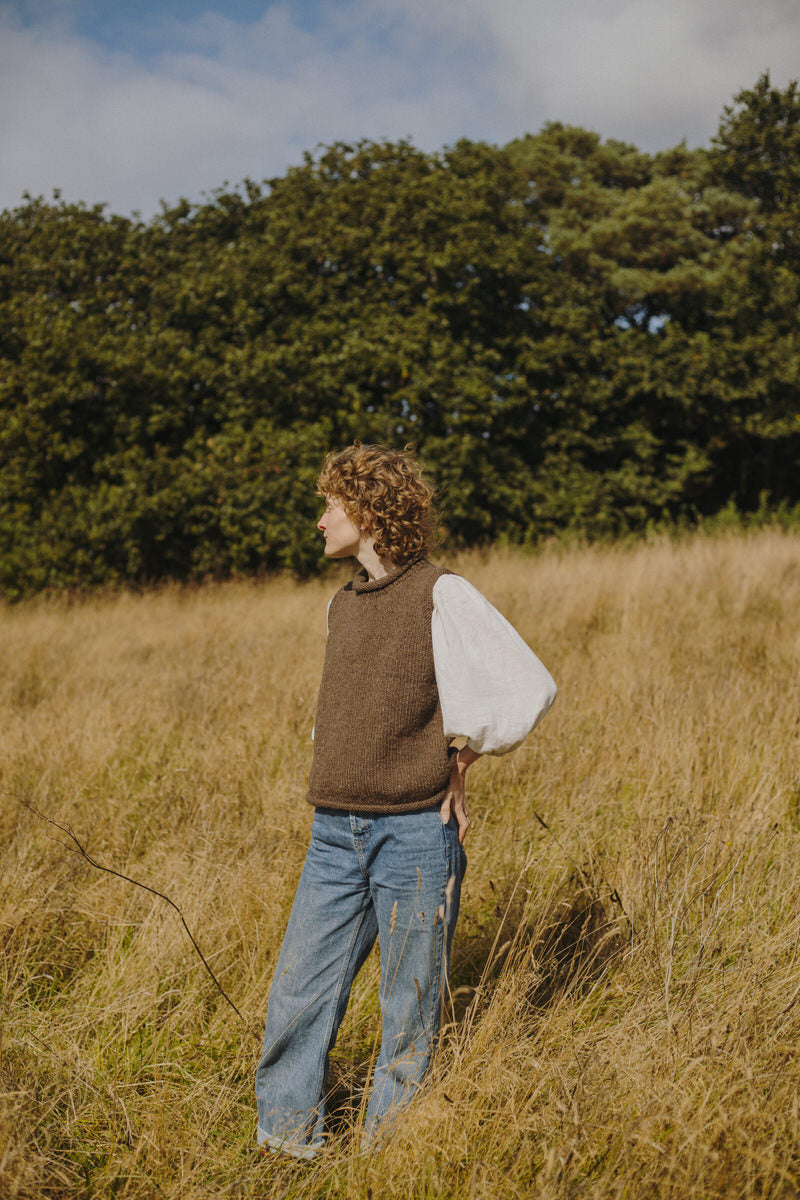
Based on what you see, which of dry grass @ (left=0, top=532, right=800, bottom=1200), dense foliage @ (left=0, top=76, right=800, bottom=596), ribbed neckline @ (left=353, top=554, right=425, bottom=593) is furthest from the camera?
dense foliage @ (left=0, top=76, right=800, bottom=596)

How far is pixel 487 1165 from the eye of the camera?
5.47ft

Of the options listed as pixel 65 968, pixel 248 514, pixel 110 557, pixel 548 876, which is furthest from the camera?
pixel 110 557

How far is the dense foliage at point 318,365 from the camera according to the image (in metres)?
12.1

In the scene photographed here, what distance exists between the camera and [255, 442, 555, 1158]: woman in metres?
1.80

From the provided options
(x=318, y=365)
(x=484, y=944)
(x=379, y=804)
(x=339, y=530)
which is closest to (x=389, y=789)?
(x=379, y=804)

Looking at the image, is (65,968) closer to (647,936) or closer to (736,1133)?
(647,936)

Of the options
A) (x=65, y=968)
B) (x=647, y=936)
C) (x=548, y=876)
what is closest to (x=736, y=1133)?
(x=647, y=936)

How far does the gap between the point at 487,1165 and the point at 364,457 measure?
162 centimetres

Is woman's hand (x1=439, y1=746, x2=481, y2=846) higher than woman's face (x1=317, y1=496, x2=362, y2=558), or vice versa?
woman's face (x1=317, y1=496, x2=362, y2=558)

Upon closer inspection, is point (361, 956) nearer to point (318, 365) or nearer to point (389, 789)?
point (389, 789)

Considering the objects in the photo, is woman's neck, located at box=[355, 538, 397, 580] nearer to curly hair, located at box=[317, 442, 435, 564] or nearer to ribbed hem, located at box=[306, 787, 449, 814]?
curly hair, located at box=[317, 442, 435, 564]

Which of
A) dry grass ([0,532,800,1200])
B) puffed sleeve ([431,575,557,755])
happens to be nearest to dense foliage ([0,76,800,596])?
dry grass ([0,532,800,1200])

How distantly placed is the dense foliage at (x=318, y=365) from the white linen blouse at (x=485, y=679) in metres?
9.89

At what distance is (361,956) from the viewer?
197 centimetres
